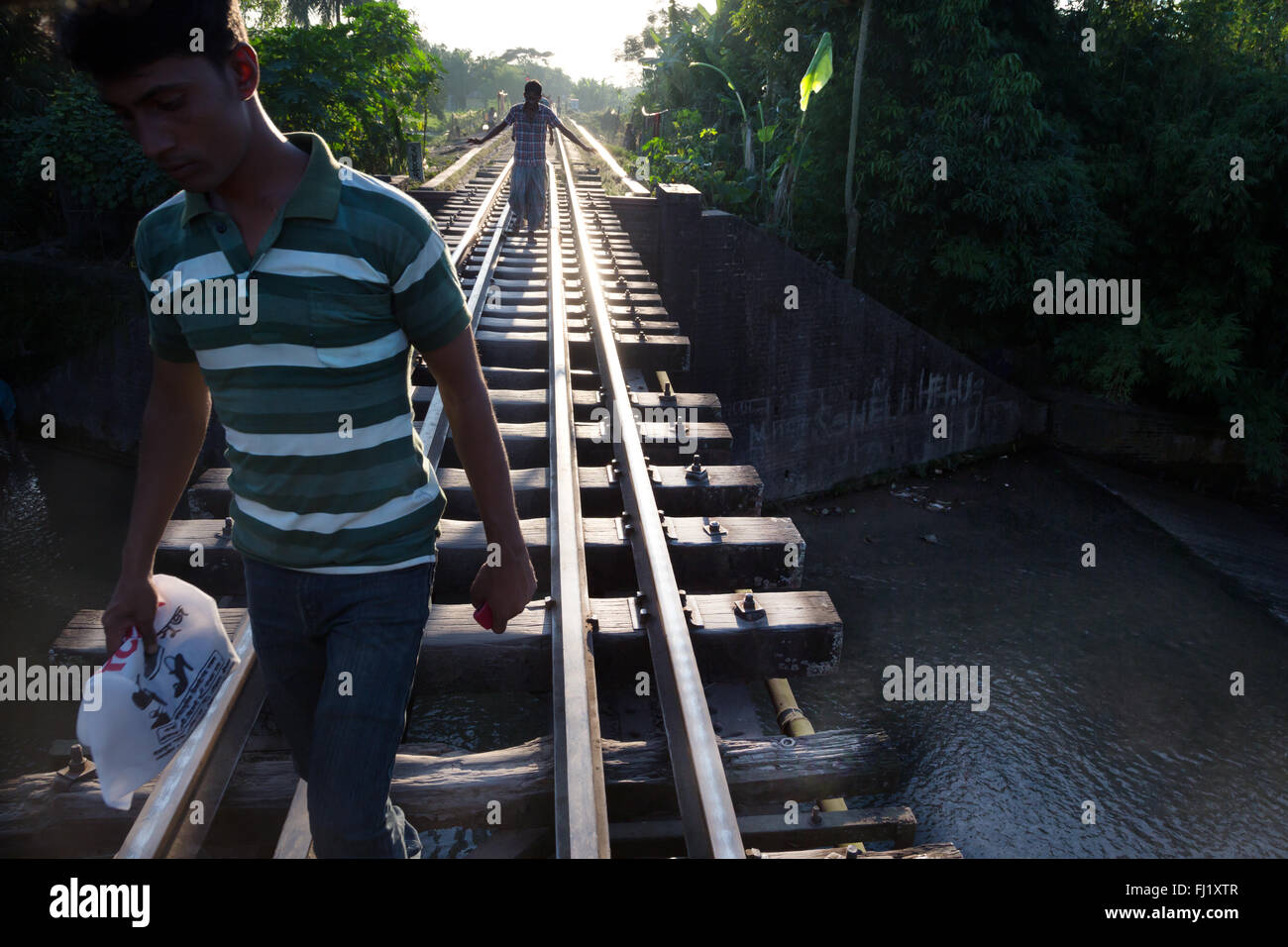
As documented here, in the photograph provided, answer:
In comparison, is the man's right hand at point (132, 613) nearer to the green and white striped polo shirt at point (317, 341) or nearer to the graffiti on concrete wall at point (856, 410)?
the green and white striped polo shirt at point (317, 341)

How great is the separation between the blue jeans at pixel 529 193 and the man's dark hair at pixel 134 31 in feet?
28.8

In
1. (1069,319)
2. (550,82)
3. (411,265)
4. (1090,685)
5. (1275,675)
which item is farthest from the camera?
(550,82)

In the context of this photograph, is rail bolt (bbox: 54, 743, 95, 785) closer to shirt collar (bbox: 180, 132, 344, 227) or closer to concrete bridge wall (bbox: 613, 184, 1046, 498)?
shirt collar (bbox: 180, 132, 344, 227)

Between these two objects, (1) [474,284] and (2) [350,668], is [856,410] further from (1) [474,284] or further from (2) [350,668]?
(2) [350,668]

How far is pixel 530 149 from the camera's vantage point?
31.1 ft

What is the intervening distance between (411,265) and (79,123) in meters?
14.2

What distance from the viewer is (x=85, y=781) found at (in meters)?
2.20

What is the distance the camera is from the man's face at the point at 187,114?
1369 mm

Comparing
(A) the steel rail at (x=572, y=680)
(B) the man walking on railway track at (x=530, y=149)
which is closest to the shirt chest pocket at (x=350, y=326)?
(A) the steel rail at (x=572, y=680)

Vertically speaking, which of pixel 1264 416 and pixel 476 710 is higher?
pixel 1264 416

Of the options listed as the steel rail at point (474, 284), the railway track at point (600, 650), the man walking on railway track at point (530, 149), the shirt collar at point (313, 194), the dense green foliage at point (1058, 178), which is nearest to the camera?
the shirt collar at point (313, 194)

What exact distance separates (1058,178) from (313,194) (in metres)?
15.4

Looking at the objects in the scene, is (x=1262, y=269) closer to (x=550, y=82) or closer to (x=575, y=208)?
(x=575, y=208)
